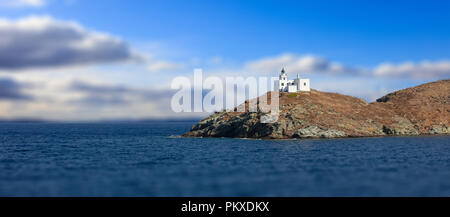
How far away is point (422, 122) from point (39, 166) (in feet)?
411

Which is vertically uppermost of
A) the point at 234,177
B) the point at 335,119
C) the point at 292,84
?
the point at 292,84

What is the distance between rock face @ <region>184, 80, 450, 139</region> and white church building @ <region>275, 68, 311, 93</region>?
14.8 feet

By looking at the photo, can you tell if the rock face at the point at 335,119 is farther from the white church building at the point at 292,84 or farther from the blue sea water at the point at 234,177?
the blue sea water at the point at 234,177

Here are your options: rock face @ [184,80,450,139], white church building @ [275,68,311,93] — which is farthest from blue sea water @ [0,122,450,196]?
white church building @ [275,68,311,93]

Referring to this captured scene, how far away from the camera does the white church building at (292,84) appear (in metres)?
142

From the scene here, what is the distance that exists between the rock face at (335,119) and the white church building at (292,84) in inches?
178

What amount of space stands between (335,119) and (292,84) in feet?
128

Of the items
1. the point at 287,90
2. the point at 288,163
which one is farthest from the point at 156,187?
the point at 287,90

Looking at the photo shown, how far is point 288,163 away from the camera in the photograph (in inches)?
1919

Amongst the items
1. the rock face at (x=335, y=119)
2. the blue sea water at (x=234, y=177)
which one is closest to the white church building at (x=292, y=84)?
the rock face at (x=335, y=119)

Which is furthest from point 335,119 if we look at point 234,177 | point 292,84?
point 234,177

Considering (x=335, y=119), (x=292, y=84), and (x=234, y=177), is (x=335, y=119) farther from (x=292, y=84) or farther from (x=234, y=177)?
(x=234, y=177)

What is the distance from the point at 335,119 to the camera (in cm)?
11200

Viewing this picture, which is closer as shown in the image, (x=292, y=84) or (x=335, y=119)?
(x=335, y=119)
